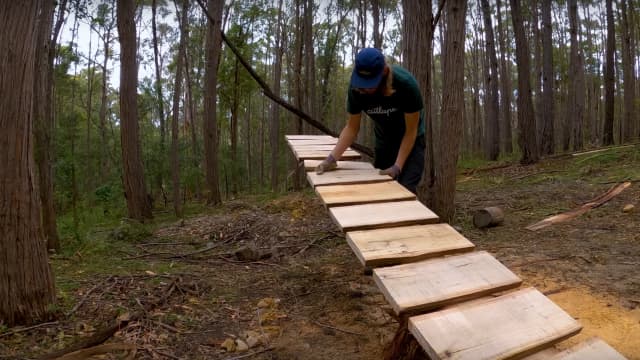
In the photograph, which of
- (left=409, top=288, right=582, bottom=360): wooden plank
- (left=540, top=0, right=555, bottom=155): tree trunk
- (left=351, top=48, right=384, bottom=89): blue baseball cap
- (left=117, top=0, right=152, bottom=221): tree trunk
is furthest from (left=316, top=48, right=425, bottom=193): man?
(left=540, top=0, right=555, bottom=155): tree trunk

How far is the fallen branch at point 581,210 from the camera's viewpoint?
5629mm

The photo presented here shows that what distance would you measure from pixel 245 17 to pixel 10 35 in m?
14.3

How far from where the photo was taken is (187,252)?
574 centimetres

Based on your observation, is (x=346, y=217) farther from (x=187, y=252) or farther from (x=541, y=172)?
(x=541, y=172)

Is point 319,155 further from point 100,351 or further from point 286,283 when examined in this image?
point 100,351

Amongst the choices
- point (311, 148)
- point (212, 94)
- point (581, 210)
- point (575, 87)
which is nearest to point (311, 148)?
point (311, 148)

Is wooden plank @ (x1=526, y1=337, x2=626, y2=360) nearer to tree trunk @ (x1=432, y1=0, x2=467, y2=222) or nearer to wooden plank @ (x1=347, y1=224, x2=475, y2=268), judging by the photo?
wooden plank @ (x1=347, y1=224, x2=475, y2=268)

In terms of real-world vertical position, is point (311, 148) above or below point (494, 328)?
above

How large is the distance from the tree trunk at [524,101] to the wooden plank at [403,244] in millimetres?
8962

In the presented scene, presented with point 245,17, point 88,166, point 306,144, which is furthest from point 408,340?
point 88,166

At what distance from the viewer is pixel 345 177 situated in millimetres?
3805

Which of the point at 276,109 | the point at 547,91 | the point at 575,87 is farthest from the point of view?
the point at 575,87

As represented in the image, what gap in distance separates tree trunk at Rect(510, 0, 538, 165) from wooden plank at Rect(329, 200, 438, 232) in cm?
870

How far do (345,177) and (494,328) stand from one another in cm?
202
